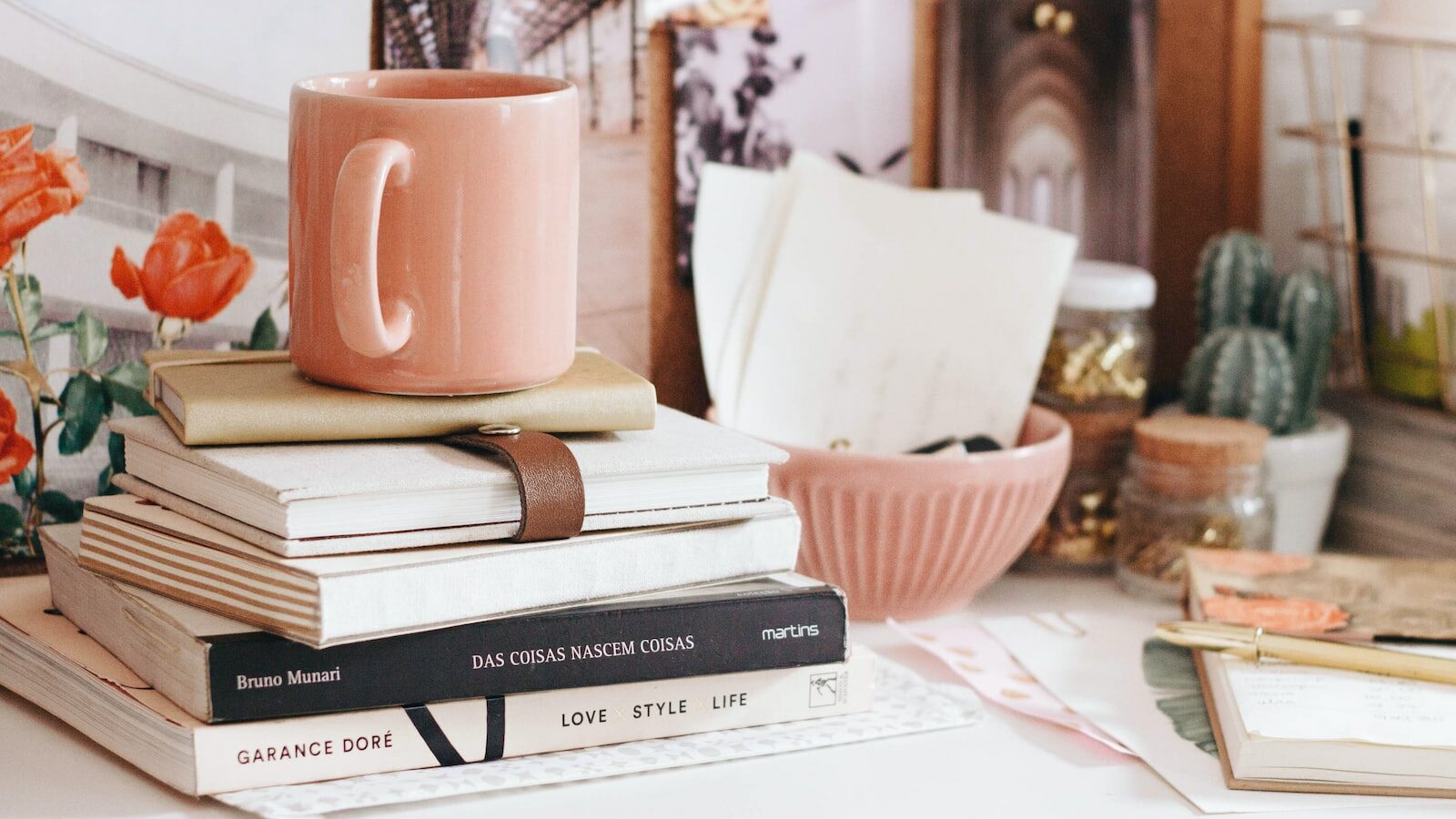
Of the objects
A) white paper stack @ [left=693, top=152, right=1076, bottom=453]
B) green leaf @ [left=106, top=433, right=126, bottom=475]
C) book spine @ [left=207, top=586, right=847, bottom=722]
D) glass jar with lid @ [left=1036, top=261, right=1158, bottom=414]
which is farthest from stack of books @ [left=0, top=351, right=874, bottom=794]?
glass jar with lid @ [left=1036, top=261, right=1158, bottom=414]

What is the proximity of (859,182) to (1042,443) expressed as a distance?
0.65 ft

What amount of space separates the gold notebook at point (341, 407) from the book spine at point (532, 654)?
82 millimetres

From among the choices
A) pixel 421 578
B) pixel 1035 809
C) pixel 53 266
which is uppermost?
pixel 53 266

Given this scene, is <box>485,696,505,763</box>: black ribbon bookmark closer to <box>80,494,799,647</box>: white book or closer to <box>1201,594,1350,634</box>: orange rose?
<box>80,494,799,647</box>: white book

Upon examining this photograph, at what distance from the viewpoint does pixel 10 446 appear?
2.46 feet

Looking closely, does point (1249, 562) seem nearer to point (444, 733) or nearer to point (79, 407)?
point (444, 733)

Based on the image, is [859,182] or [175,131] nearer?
[175,131]

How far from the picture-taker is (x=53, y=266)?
2.43ft

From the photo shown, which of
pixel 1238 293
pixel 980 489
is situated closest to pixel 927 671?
pixel 980 489

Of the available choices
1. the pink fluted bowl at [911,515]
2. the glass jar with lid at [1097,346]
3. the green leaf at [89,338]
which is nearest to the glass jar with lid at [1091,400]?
the glass jar with lid at [1097,346]

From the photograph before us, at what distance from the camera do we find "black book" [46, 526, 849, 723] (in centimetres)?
54

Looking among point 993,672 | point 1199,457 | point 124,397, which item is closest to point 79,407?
point 124,397

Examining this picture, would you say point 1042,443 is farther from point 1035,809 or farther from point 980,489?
point 1035,809

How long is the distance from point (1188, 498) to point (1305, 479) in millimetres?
112
